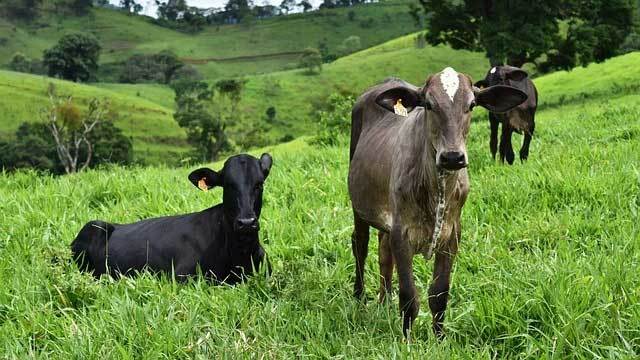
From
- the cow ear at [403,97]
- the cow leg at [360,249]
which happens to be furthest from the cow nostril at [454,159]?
the cow leg at [360,249]

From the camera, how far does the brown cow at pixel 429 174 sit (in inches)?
149

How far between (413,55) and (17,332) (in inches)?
5298

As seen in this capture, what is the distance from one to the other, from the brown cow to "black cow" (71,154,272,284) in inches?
70.8

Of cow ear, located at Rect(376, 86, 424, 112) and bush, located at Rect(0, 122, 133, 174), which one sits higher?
cow ear, located at Rect(376, 86, 424, 112)

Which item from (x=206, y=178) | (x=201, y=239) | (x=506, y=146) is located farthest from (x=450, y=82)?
(x=506, y=146)

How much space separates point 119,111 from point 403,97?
404 ft

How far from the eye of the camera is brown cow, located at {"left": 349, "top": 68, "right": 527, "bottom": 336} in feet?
12.4

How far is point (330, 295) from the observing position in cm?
530

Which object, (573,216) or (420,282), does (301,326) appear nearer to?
(420,282)

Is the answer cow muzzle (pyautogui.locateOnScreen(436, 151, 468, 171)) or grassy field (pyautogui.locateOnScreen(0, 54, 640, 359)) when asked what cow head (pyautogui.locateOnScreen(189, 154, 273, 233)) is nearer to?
grassy field (pyautogui.locateOnScreen(0, 54, 640, 359))

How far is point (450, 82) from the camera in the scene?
12.6 feet

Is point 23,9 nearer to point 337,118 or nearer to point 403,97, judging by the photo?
point 337,118

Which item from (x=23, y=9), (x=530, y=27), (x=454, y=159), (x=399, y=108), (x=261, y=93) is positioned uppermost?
(x=23, y=9)

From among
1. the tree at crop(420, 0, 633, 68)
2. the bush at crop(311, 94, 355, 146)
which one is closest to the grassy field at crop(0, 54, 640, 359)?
the bush at crop(311, 94, 355, 146)
